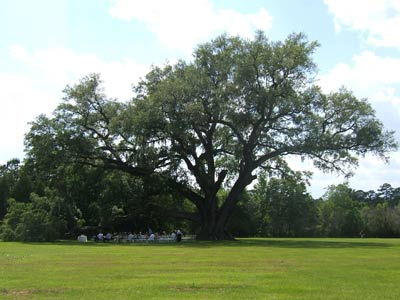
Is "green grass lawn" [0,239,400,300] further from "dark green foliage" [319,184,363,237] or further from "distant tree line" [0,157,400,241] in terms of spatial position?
"dark green foliage" [319,184,363,237]

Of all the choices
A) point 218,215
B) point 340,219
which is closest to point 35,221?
point 218,215

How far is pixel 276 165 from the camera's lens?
5175cm

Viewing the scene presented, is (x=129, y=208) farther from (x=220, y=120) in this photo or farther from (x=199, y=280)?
(x=199, y=280)

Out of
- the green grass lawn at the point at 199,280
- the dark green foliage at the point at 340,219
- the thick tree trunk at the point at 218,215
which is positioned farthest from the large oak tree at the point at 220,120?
the dark green foliage at the point at 340,219

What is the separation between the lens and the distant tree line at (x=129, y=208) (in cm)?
4725

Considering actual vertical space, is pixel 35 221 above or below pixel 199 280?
above

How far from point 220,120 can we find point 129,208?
64.5 ft

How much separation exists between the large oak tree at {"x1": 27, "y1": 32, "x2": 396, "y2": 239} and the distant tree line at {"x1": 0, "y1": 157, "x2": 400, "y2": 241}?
149 inches

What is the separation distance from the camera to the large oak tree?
4388 cm

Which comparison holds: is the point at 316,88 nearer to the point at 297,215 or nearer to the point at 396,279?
the point at 396,279

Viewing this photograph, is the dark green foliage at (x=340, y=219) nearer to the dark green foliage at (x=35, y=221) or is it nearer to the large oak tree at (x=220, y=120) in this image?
the large oak tree at (x=220, y=120)

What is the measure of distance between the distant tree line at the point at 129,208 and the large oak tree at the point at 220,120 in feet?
12.4

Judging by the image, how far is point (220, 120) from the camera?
45344 mm

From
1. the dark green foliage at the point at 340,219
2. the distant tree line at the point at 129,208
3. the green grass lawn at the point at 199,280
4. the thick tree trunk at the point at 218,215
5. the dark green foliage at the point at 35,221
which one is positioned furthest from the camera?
the dark green foliage at the point at 340,219
